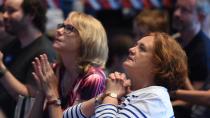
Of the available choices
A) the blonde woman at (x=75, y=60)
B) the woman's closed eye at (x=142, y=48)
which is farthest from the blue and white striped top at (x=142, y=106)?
the blonde woman at (x=75, y=60)

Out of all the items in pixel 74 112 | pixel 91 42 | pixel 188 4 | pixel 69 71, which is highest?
pixel 188 4

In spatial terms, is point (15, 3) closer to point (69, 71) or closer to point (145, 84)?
point (69, 71)

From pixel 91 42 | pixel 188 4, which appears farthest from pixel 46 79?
pixel 188 4

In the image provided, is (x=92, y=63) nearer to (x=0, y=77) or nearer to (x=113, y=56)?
(x=0, y=77)

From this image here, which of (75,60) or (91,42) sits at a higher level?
Result: (91,42)

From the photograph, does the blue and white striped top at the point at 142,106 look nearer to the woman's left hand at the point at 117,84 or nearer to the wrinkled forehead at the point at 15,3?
the woman's left hand at the point at 117,84

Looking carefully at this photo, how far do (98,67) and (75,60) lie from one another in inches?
6.3

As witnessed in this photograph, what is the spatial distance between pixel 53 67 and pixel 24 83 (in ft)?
1.35

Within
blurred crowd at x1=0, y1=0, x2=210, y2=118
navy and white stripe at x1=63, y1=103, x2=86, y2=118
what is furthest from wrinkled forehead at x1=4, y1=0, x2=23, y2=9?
navy and white stripe at x1=63, y1=103, x2=86, y2=118

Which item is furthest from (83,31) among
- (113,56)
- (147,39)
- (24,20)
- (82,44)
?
(113,56)

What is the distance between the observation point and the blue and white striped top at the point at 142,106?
9.43 feet

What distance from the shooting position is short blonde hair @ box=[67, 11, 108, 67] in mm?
3631

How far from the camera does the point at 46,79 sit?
3395 millimetres

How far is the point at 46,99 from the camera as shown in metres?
3.44
